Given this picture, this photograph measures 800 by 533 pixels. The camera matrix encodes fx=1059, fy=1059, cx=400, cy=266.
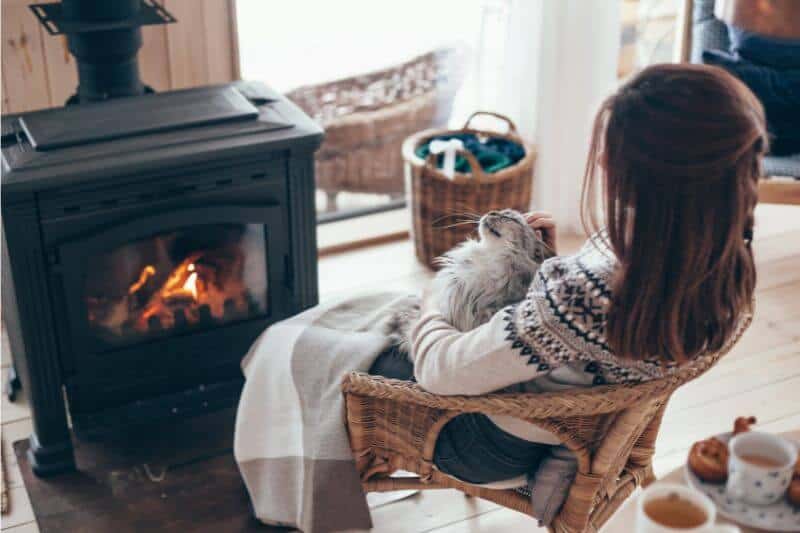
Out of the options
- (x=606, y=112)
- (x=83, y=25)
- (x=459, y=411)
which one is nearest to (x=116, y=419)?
(x=83, y=25)

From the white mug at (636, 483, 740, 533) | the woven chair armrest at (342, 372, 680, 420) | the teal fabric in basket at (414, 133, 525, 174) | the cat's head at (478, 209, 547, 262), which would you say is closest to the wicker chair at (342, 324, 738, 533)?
the woven chair armrest at (342, 372, 680, 420)

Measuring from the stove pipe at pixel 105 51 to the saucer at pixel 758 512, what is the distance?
152 cm

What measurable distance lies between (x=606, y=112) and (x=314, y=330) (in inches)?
29.7

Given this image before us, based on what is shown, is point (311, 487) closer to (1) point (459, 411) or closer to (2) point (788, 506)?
(1) point (459, 411)

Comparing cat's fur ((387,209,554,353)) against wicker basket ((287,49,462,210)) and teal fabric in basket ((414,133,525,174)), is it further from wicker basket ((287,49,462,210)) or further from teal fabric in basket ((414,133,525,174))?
wicker basket ((287,49,462,210))

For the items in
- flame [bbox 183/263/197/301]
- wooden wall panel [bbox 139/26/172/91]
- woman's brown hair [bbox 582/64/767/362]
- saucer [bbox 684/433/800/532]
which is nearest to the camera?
saucer [bbox 684/433/800/532]

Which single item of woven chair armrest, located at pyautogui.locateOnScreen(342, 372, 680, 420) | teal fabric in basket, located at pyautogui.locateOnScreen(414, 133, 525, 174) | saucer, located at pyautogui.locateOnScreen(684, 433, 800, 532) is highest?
saucer, located at pyautogui.locateOnScreen(684, 433, 800, 532)

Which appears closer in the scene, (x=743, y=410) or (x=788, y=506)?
(x=788, y=506)

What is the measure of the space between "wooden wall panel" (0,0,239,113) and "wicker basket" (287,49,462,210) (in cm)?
38

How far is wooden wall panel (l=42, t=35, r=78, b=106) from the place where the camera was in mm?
2451

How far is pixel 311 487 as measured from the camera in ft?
5.88

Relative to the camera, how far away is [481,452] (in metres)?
1.60

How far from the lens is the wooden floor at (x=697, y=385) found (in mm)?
2104

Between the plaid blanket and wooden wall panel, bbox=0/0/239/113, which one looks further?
wooden wall panel, bbox=0/0/239/113
